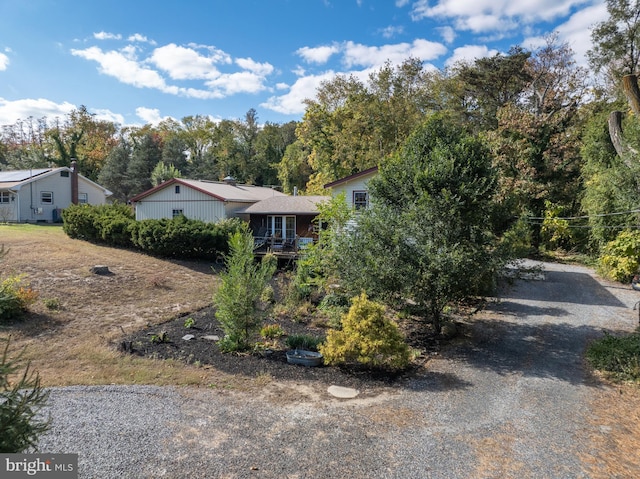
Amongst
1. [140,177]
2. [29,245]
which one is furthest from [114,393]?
[140,177]

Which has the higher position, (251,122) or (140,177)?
(251,122)

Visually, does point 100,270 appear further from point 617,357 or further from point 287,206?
point 617,357

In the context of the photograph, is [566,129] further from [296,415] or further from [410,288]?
[296,415]

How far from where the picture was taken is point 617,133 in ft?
35.3

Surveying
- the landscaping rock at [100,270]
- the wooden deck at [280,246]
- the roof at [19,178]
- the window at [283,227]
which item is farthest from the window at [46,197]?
the window at [283,227]

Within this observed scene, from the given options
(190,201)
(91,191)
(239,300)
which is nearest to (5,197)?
Result: (91,191)

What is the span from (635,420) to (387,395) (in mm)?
3820

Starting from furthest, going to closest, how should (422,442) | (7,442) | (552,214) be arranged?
(552,214), (422,442), (7,442)

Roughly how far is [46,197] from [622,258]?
120ft

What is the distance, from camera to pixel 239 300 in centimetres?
859

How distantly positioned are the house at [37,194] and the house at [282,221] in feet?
52.9

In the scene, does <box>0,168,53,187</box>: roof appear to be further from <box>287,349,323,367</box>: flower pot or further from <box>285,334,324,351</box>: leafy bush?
<box>287,349,323,367</box>: flower pot

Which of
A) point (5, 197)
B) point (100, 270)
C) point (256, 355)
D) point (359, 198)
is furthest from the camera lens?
point (5, 197)

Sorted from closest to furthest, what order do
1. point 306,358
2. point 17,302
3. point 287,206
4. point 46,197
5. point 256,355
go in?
point 306,358
point 256,355
point 17,302
point 287,206
point 46,197
